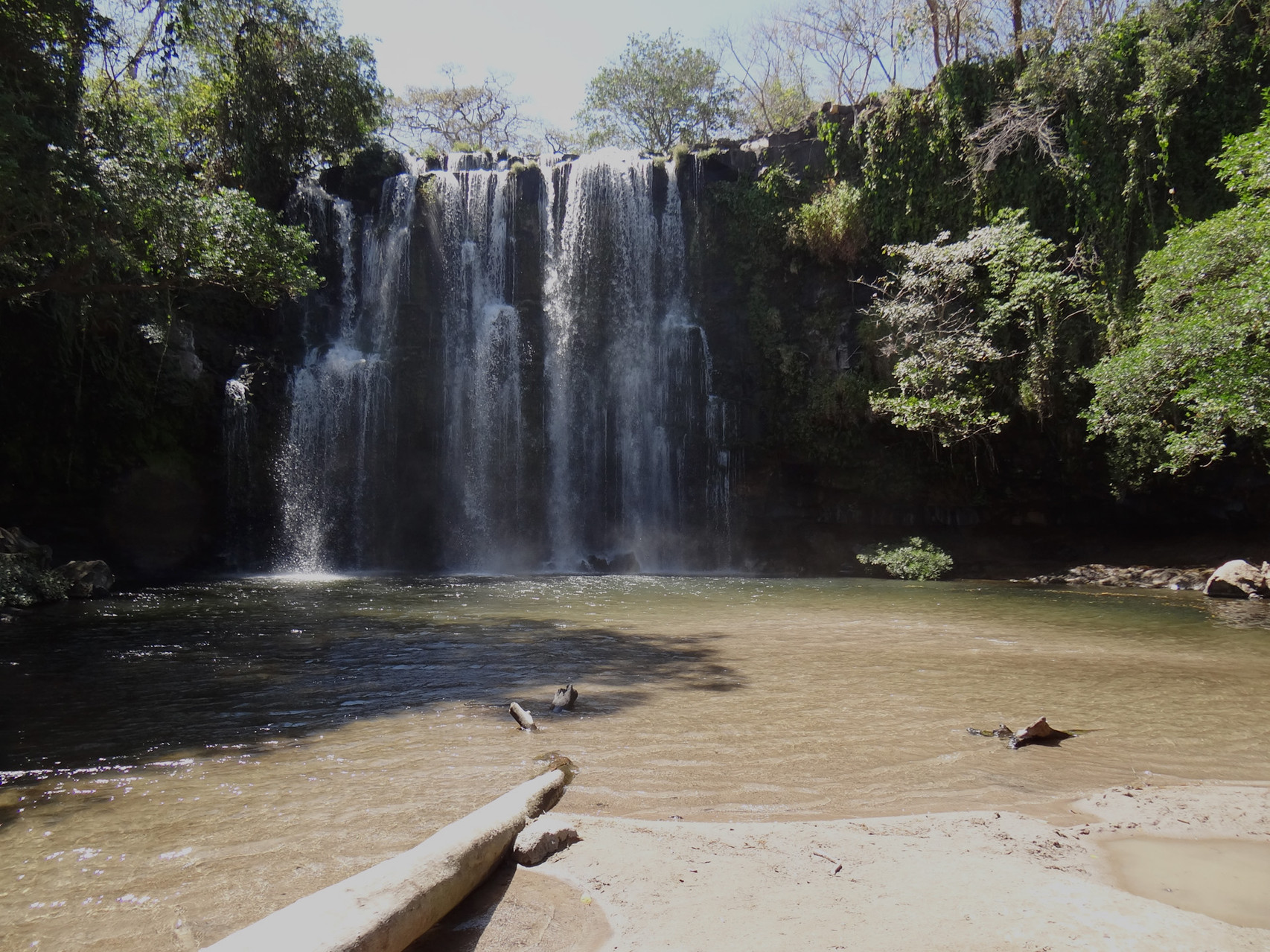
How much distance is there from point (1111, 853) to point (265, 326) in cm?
2233

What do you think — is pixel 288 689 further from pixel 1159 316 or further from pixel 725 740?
pixel 1159 316

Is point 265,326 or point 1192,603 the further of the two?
point 265,326

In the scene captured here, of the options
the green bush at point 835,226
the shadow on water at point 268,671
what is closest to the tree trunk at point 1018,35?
the green bush at point 835,226


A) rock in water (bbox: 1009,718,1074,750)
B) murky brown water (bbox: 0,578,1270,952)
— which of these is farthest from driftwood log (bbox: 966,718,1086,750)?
murky brown water (bbox: 0,578,1270,952)

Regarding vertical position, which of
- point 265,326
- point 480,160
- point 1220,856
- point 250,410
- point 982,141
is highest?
point 480,160

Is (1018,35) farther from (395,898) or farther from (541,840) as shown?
(395,898)

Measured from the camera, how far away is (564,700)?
5578 mm

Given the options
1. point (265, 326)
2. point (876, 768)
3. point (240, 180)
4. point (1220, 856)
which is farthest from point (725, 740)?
point (240, 180)

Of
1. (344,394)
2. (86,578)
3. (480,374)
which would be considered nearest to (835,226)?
(480,374)

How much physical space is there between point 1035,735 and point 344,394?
750 inches

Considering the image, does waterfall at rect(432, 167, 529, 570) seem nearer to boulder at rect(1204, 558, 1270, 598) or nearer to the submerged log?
boulder at rect(1204, 558, 1270, 598)

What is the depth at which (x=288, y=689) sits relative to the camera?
20.6 feet

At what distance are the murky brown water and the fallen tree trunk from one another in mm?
478

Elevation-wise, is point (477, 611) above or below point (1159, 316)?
below
